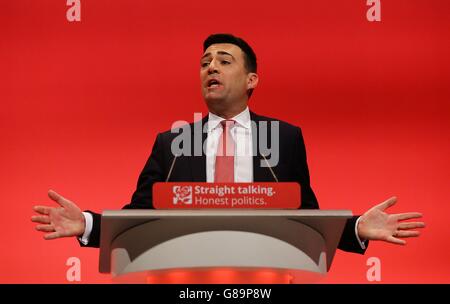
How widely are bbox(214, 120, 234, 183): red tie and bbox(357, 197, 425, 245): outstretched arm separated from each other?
448 mm

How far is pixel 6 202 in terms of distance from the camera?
2.88 m

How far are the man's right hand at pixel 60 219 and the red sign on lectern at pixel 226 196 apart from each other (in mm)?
251

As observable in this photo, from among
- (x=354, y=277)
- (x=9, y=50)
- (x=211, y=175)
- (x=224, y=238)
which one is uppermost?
(x=9, y=50)

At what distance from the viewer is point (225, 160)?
2.17 metres

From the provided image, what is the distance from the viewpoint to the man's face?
237 cm

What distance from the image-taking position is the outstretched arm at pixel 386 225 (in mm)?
1789

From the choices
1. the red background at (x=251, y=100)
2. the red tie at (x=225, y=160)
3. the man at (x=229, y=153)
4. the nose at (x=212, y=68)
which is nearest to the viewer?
the man at (x=229, y=153)

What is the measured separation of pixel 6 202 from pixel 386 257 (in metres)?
1.28

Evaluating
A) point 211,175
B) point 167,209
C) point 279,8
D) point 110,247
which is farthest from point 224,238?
point 279,8

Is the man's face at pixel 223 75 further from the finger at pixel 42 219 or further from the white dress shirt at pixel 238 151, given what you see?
the finger at pixel 42 219

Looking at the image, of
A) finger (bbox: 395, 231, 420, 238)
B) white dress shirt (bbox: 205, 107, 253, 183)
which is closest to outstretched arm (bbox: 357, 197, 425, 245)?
finger (bbox: 395, 231, 420, 238)

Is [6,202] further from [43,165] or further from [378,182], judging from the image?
[378,182]

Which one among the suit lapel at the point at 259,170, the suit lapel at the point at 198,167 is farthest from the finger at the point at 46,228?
the suit lapel at the point at 259,170

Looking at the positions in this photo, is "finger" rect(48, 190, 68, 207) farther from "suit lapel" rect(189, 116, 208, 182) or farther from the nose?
the nose
